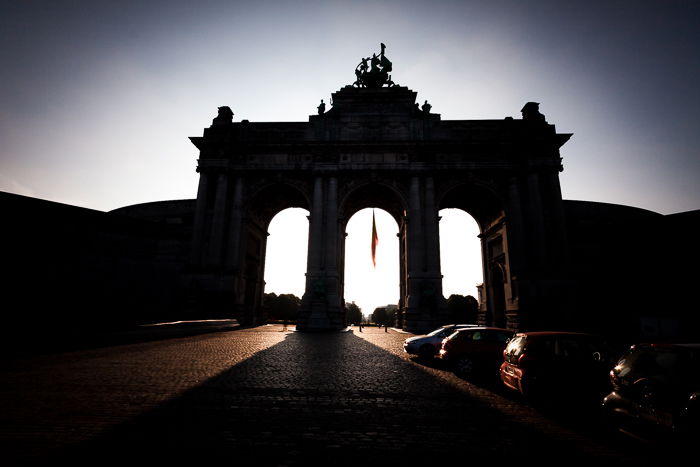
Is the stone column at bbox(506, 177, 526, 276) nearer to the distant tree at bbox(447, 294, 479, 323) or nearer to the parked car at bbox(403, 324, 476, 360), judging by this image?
the parked car at bbox(403, 324, 476, 360)

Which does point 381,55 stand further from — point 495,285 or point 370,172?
point 495,285

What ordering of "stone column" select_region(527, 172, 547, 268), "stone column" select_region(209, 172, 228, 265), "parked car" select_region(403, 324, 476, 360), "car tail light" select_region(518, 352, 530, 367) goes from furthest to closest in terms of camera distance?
"stone column" select_region(209, 172, 228, 265) < "stone column" select_region(527, 172, 547, 268) < "parked car" select_region(403, 324, 476, 360) < "car tail light" select_region(518, 352, 530, 367)

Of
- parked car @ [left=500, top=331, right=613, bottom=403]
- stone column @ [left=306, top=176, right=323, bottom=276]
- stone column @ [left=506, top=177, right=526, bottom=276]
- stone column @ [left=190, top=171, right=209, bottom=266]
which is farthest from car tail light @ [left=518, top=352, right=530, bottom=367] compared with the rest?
stone column @ [left=190, top=171, right=209, bottom=266]

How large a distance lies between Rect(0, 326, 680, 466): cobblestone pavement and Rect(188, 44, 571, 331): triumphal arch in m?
16.9

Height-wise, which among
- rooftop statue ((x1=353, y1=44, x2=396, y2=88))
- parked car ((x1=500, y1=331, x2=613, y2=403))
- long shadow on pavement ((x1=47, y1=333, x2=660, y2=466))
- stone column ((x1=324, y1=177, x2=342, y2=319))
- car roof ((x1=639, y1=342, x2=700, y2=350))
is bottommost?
long shadow on pavement ((x1=47, y1=333, x2=660, y2=466))

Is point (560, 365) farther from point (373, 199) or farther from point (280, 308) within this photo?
point (280, 308)

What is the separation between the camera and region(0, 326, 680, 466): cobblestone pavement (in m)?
3.47

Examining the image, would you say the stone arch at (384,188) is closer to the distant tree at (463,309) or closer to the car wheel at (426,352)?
the car wheel at (426,352)

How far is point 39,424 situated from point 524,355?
7611mm

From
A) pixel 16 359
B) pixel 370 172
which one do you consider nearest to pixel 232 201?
pixel 370 172

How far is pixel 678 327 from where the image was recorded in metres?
14.6

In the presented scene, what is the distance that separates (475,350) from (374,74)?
30277 mm

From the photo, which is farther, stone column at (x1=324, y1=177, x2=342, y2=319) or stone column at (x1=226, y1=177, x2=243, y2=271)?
stone column at (x1=226, y1=177, x2=243, y2=271)

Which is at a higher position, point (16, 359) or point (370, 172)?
point (370, 172)
